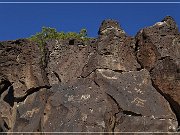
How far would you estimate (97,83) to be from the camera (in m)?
10.0

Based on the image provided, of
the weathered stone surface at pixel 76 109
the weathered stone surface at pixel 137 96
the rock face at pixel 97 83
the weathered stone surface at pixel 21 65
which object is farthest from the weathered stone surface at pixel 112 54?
the weathered stone surface at pixel 21 65

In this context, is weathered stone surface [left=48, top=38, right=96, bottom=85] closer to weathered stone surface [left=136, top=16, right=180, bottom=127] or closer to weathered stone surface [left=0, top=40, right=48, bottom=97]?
weathered stone surface [left=0, top=40, right=48, bottom=97]

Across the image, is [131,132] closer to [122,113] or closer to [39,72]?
[122,113]

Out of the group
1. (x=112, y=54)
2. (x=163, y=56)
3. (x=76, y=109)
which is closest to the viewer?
(x=76, y=109)

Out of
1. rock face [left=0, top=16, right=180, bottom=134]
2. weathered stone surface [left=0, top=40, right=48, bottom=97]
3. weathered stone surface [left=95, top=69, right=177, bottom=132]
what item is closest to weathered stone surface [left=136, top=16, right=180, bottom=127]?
rock face [left=0, top=16, right=180, bottom=134]

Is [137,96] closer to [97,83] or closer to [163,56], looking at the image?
[97,83]

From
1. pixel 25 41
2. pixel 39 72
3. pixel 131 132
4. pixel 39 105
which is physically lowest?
pixel 131 132

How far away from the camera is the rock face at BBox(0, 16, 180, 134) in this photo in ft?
31.0

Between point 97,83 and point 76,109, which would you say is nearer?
point 76,109

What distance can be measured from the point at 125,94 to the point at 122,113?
0.51 m

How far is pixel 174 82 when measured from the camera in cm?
979

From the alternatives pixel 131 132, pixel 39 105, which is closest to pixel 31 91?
pixel 39 105

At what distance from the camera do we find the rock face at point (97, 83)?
9.45m

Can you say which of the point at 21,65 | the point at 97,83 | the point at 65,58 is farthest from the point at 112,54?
the point at 21,65
